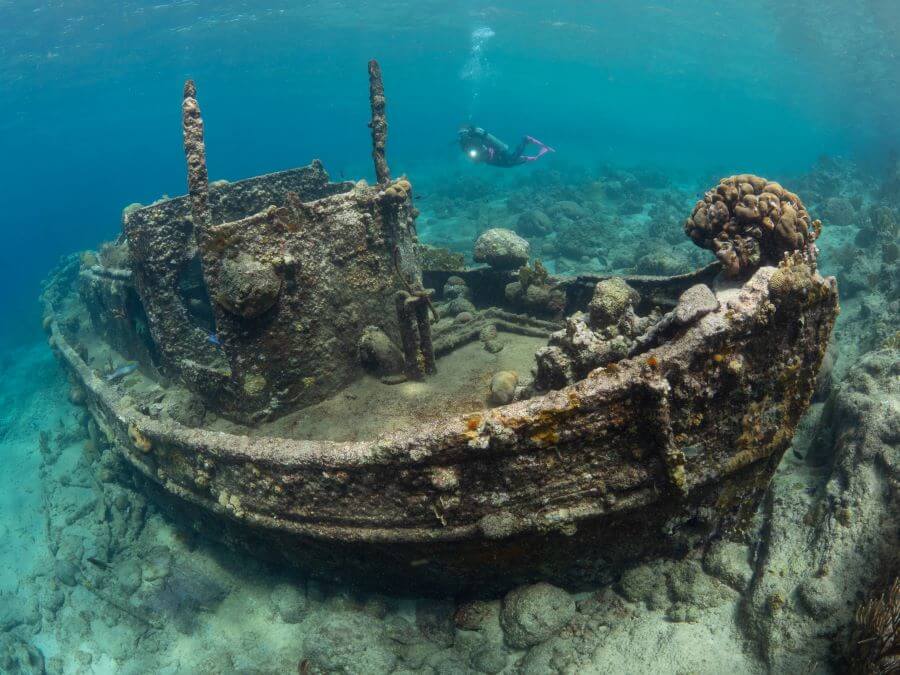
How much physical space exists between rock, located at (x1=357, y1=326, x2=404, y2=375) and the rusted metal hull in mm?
2379

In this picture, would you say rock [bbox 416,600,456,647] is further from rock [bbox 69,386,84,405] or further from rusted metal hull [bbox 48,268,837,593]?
rock [bbox 69,386,84,405]

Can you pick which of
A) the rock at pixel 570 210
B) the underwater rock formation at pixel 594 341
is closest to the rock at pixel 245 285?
the underwater rock formation at pixel 594 341

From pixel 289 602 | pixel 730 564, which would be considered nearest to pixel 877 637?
pixel 730 564

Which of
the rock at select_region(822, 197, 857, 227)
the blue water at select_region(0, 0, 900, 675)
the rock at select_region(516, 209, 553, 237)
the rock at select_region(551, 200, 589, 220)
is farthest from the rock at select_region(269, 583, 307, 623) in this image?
the rock at select_region(822, 197, 857, 227)

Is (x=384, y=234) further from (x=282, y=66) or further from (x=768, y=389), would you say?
(x=282, y=66)

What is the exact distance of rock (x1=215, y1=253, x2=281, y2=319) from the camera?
5.59 m

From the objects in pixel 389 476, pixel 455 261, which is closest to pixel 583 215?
pixel 455 261

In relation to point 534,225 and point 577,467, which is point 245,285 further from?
point 534,225

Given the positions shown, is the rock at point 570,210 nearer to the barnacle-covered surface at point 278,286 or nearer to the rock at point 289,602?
the barnacle-covered surface at point 278,286

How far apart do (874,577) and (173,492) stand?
7.18 metres

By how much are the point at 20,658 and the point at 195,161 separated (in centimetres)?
806

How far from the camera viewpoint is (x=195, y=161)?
604cm

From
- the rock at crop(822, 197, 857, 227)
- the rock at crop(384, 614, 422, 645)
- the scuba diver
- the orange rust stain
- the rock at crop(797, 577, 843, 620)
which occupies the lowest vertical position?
the rock at crop(822, 197, 857, 227)

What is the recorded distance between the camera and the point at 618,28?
219 ft
